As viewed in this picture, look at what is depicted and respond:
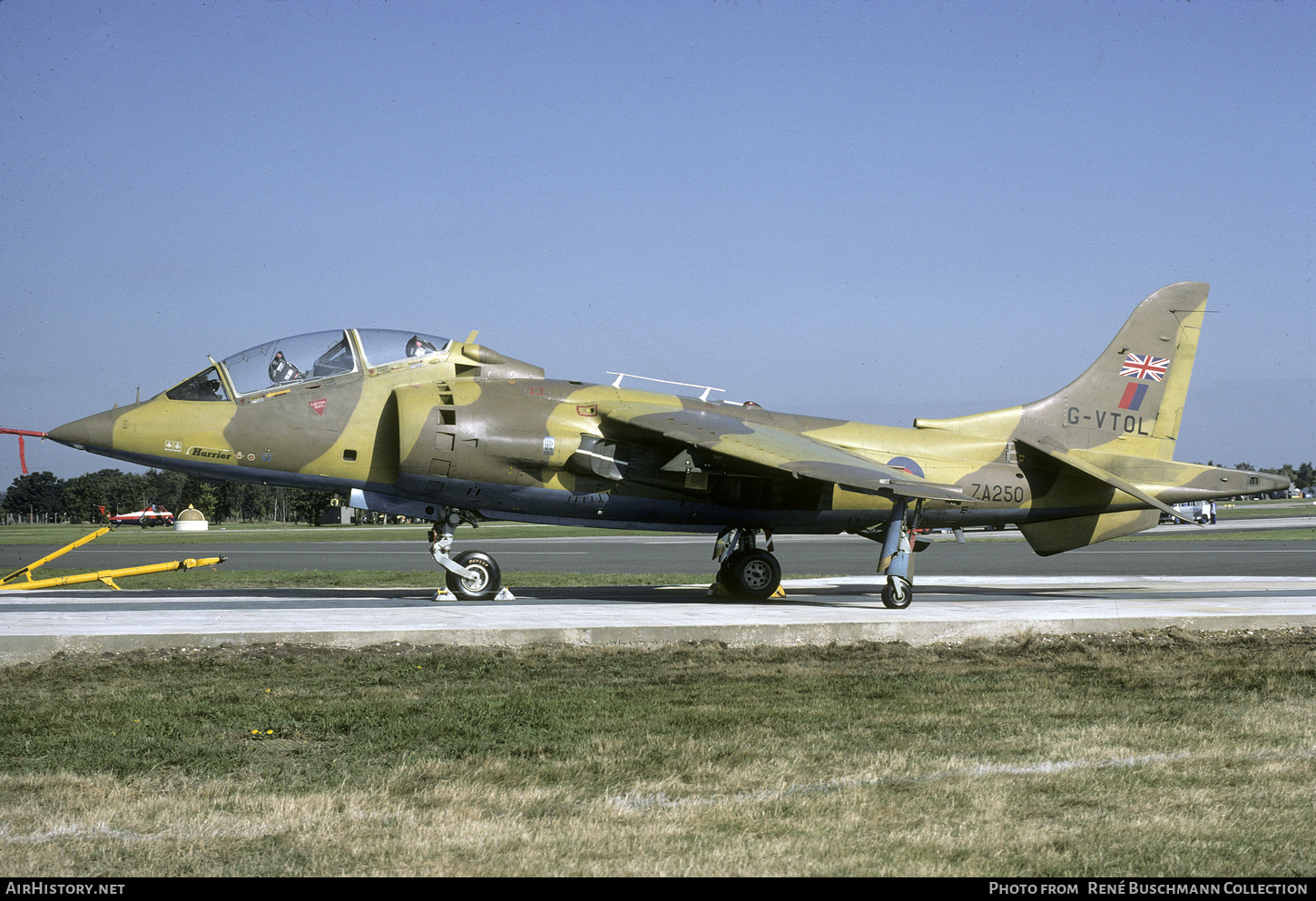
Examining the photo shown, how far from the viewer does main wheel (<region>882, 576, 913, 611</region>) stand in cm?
1441

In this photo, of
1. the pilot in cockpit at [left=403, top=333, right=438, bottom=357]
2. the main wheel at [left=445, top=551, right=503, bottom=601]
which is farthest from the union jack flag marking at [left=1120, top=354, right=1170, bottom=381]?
the pilot in cockpit at [left=403, top=333, right=438, bottom=357]

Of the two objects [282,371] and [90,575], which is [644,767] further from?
[90,575]

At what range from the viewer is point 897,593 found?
1444cm

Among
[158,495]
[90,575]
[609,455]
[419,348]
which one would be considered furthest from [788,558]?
[158,495]

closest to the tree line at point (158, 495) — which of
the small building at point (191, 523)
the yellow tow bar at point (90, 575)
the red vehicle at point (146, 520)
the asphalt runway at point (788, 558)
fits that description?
the red vehicle at point (146, 520)

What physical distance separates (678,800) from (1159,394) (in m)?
15.9

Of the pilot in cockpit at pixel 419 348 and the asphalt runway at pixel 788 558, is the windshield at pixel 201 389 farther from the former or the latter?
the asphalt runway at pixel 788 558

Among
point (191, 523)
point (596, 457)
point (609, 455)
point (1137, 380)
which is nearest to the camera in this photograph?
point (596, 457)

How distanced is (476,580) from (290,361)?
404 centimetres

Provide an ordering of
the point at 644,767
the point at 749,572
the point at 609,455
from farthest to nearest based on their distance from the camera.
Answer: the point at 749,572 → the point at 609,455 → the point at 644,767

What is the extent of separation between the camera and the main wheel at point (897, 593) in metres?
14.4

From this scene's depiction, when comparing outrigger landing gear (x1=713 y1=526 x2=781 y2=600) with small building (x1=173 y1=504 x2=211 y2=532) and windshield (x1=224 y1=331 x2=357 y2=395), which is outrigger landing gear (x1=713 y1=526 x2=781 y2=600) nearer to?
windshield (x1=224 y1=331 x2=357 y2=395)

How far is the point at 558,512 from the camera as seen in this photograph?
1578cm
